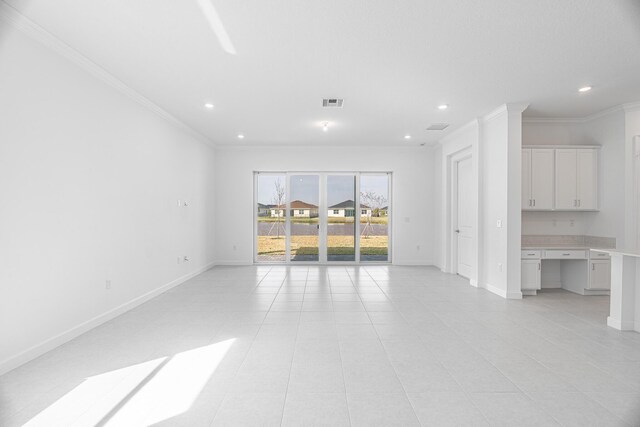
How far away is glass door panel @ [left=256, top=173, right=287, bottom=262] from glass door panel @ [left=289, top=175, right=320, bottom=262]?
9.0 inches

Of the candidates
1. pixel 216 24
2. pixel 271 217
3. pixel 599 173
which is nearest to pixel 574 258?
pixel 599 173

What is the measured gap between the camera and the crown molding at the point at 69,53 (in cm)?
273

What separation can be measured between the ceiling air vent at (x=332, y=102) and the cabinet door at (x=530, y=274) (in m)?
3.84

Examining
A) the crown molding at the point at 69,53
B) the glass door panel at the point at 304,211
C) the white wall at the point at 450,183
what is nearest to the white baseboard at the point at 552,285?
the white wall at the point at 450,183

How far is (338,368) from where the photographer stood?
2.75 meters

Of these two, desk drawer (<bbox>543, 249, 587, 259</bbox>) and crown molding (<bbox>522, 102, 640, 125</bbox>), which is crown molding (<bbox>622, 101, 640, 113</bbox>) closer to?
crown molding (<bbox>522, 102, 640, 125</bbox>)

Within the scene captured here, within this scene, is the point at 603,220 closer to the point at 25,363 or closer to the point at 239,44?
the point at 239,44

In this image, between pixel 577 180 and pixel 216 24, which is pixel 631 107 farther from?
pixel 216 24

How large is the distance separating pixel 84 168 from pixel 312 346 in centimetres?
308

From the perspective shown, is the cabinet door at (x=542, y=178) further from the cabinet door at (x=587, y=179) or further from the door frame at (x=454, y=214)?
the door frame at (x=454, y=214)

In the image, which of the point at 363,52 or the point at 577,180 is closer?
the point at 363,52

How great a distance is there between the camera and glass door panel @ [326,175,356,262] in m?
8.43

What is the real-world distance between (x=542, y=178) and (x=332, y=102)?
3.76 metres

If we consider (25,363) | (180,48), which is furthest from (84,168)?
(25,363)
